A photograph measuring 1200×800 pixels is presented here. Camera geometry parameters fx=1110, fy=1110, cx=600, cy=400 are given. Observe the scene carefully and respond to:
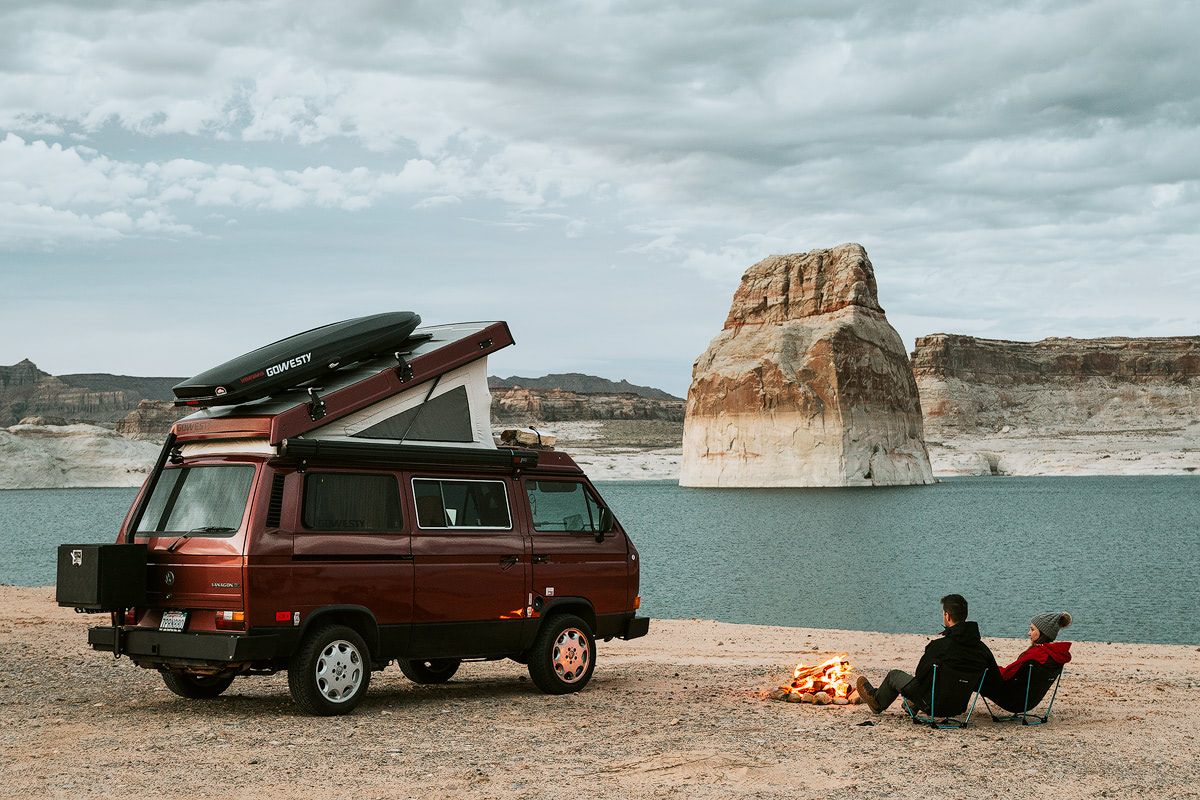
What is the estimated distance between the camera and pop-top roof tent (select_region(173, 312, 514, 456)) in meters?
9.05

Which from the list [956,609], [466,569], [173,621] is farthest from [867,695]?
[173,621]

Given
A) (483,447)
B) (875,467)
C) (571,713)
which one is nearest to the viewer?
(571,713)

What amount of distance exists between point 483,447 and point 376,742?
10.2 ft

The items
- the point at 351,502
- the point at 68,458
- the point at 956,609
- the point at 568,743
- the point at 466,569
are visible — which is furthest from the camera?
the point at 68,458

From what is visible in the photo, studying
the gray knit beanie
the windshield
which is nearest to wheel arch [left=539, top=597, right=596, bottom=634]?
the windshield

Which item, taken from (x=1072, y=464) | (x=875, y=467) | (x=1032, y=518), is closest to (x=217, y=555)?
(x=1032, y=518)

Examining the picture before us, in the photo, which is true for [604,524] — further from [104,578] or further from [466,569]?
[104,578]

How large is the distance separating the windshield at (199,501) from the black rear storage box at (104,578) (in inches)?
15.9

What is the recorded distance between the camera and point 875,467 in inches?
3750

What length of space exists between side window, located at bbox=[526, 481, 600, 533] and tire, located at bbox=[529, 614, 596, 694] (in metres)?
0.91

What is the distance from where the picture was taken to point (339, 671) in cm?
916

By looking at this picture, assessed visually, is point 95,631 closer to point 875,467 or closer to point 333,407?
point 333,407

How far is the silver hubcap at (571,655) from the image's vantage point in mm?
10836

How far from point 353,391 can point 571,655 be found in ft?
11.5
